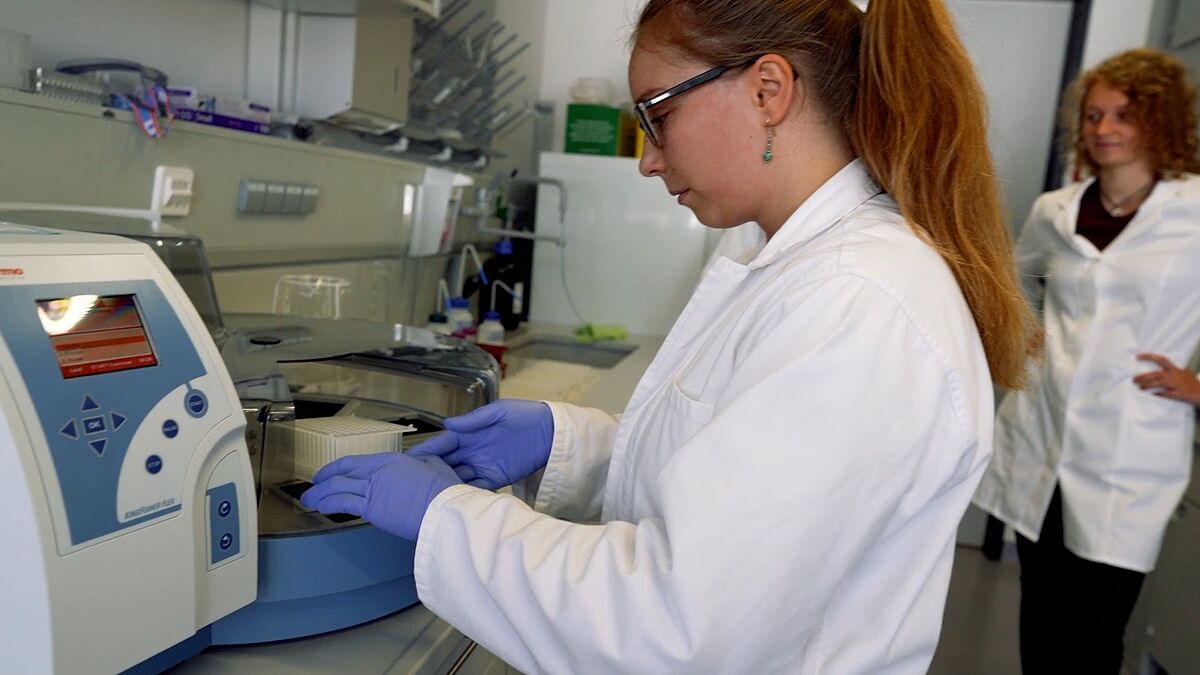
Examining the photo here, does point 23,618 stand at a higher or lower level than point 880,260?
lower

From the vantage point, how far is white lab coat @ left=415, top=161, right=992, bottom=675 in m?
0.65

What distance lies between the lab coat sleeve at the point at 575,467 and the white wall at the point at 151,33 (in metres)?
0.93

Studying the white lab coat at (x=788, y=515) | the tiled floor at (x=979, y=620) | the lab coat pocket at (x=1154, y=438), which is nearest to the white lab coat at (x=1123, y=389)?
the lab coat pocket at (x=1154, y=438)

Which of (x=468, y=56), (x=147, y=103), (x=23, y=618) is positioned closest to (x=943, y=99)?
(x=23, y=618)

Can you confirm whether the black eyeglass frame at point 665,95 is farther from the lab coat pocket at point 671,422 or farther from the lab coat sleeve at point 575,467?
the lab coat sleeve at point 575,467

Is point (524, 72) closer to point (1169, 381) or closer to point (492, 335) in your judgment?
point (492, 335)

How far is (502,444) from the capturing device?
1101mm

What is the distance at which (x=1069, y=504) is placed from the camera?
6.65 ft

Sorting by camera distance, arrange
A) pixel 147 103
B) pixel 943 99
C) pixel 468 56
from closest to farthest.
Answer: pixel 943 99
pixel 147 103
pixel 468 56

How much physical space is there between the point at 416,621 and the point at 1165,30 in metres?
3.57

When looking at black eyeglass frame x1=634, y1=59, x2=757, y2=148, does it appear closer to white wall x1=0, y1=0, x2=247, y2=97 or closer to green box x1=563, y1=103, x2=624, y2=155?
white wall x1=0, y1=0, x2=247, y2=97

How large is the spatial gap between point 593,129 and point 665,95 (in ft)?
7.66

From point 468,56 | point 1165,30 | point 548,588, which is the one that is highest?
point 1165,30

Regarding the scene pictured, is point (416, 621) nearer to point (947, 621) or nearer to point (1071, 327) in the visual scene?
point (1071, 327)
